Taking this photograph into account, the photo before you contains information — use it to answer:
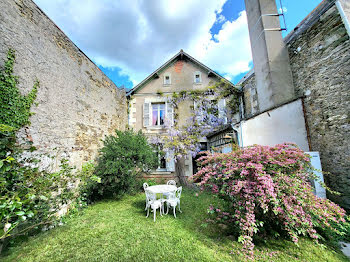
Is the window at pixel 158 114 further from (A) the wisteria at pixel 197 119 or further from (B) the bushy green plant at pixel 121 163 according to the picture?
(B) the bushy green plant at pixel 121 163

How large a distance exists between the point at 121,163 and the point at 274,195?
14.5ft

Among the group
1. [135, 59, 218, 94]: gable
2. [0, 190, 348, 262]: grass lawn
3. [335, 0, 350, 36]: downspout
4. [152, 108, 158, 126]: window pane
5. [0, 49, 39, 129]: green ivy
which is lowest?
[0, 190, 348, 262]: grass lawn

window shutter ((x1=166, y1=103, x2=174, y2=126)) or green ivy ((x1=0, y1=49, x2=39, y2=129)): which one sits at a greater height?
window shutter ((x1=166, y1=103, x2=174, y2=126))

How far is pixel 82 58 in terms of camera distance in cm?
516

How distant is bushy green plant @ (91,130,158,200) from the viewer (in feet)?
16.0

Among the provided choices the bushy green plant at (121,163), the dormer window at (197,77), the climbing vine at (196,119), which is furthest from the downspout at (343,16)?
the bushy green plant at (121,163)

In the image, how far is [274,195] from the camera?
2131 mm

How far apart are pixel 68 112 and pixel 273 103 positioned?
22.4 ft

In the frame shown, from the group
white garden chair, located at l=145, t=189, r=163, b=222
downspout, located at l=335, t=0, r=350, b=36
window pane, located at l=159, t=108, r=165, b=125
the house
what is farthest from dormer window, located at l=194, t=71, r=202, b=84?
white garden chair, located at l=145, t=189, r=163, b=222

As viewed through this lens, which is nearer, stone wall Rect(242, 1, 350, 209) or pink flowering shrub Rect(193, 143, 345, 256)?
pink flowering shrub Rect(193, 143, 345, 256)

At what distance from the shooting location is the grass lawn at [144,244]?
223 centimetres

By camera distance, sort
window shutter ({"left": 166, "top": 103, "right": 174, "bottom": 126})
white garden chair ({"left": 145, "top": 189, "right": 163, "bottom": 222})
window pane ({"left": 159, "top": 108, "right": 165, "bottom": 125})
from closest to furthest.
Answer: white garden chair ({"left": 145, "top": 189, "right": 163, "bottom": 222}) → window shutter ({"left": 166, "top": 103, "right": 174, "bottom": 126}) → window pane ({"left": 159, "top": 108, "right": 165, "bottom": 125})

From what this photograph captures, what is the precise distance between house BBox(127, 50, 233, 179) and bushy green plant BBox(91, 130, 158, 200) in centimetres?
220

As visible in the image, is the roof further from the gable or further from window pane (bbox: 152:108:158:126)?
window pane (bbox: 152:108:158:126)
